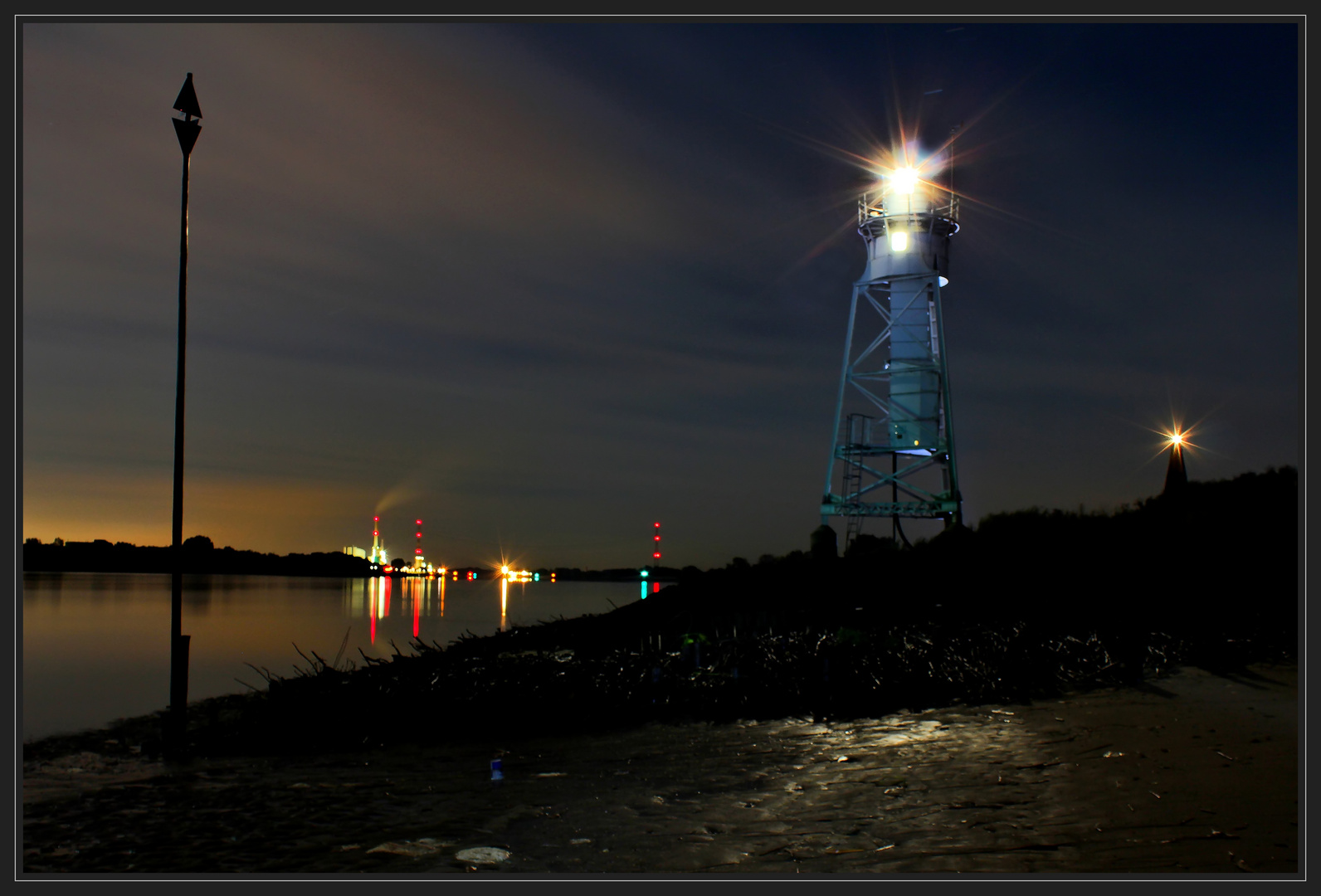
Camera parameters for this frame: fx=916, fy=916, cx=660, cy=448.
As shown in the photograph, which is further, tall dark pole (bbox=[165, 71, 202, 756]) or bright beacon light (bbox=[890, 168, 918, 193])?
bright beacon light (bbox=[890, 168, 918, 193])

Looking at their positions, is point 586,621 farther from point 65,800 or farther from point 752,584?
point 65,800

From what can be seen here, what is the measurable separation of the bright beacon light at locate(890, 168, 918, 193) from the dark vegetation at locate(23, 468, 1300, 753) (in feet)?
91.9

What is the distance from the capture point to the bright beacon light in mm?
44125

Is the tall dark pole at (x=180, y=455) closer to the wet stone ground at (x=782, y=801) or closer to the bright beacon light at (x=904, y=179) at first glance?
the wet stone ground at (x=782, y=801)

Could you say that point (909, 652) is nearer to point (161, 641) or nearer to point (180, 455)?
point (180, 455)

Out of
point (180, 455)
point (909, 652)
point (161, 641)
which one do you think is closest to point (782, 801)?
point (909, 652)

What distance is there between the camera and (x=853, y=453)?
4138 cm

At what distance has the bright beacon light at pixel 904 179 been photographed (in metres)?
44.1

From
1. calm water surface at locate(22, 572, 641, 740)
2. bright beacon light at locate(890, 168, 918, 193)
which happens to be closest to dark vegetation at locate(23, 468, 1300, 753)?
calm water surface at locate(22, 572, 641, 740)

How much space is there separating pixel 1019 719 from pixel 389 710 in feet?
Answer: 28.7

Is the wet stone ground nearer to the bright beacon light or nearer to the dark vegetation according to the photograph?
the dark vegetation

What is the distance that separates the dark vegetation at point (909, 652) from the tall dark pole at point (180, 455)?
0.51m

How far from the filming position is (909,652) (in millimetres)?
12469

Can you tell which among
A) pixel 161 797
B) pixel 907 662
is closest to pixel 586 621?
pixel 907 662
